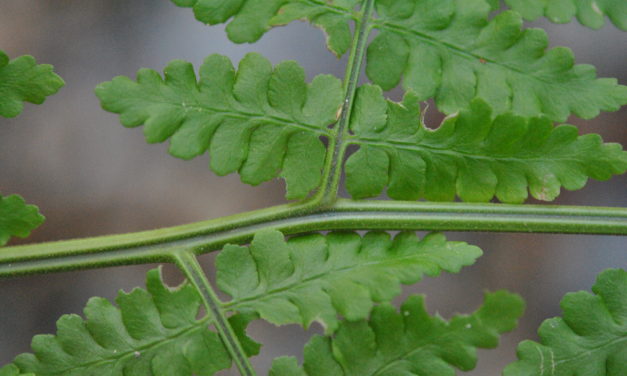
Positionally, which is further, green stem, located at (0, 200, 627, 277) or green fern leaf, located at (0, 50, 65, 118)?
green stem, located at (0, 200, 627, 277)

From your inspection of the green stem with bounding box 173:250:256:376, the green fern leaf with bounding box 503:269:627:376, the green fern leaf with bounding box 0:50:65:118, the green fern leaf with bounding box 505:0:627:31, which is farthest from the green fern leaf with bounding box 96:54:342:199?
the green fern leaf with bounding box 503:269:627:376

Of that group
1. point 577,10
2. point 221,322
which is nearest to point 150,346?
point 221,322

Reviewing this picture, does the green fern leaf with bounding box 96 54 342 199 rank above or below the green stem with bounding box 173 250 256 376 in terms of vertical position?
above

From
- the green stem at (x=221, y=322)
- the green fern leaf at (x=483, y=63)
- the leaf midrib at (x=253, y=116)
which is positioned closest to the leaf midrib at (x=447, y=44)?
the green fern leaf at (x=483, y=63)

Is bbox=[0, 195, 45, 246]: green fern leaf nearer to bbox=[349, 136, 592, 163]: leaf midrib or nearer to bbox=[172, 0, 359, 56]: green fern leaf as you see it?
bbox=[172, 0, 359, 56]: green fern leaf

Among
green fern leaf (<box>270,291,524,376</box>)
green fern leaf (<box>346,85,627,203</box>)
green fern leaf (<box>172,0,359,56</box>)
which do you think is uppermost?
green fern leaf (<box>172,0,359,56</box>)

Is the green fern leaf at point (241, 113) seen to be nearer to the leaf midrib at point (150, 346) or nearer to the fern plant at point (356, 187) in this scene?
the fern plant at point (356, 187)
